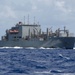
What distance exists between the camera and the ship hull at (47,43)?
148 meters

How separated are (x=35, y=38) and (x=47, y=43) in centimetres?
434

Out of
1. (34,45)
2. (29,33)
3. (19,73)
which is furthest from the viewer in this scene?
(29,33)

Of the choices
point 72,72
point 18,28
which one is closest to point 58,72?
point 72,72

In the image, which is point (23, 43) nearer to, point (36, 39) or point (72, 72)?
point (36, 39)

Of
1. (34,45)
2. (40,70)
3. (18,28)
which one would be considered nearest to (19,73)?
(40,70)

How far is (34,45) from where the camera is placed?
146m

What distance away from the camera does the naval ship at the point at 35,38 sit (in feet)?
488

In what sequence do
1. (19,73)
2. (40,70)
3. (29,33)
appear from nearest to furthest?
(19,73)
(40,70)
(29,33)

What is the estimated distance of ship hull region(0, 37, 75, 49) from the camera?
5832 inches

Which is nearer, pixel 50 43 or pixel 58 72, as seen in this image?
pixel 58 72

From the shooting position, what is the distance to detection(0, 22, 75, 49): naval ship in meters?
149

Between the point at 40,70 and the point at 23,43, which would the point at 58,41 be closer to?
the point at 23,43

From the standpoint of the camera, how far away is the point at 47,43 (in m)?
149

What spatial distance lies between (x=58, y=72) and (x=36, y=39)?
376 ft
